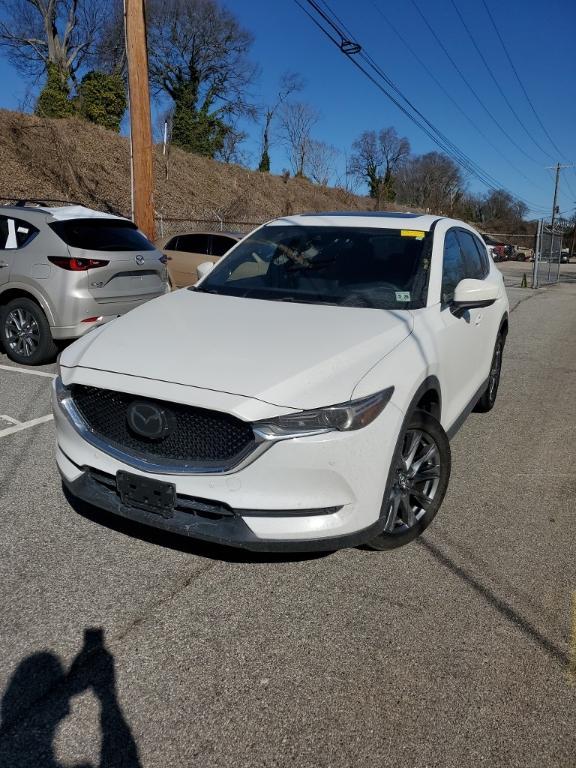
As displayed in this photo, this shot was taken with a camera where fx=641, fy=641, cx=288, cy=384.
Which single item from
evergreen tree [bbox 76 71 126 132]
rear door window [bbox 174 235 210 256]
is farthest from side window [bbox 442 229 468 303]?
evergreen tree [bbox 76 71 126 132]

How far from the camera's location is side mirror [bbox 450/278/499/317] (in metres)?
3.83

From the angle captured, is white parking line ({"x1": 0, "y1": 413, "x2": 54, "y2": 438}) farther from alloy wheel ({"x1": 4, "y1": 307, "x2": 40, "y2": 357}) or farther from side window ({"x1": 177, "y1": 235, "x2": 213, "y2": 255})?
side window ({"x1": 177, "y1": 235, "x2": 213, "y2": 255})

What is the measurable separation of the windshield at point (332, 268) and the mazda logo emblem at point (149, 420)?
139 cm

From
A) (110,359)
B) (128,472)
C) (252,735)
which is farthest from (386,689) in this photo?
(110,359)

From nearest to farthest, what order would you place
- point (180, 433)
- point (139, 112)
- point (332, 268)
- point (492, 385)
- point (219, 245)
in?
point (180, 433) < point (332, 268) < point (492, 385) < point (139, 112) < point (219, 245)

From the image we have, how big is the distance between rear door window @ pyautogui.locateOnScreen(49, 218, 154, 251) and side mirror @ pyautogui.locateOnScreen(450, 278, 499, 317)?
14.3 ft

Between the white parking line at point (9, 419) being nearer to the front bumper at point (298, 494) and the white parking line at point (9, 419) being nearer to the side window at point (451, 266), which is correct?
the front bumper at point (298, 494)

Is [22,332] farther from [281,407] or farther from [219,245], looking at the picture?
[219,245]

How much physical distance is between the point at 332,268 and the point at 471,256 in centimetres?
162

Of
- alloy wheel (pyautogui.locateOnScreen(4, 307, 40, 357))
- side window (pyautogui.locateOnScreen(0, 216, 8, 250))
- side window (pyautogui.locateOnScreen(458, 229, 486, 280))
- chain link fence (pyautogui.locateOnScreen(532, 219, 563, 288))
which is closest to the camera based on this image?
side window (pyautogui.locateOnScreen(458, 229, 486, 280))

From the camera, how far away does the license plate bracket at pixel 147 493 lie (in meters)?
2.76

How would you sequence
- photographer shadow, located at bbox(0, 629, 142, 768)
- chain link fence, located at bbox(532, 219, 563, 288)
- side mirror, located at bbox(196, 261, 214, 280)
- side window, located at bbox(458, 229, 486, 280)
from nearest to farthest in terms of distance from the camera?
photographer shadow, located at bbox(0, 629, 142, 768) < side mirror, located at bbox(196, 261, 214, 280) < side window, located at bbox(458, 229, 486, 280) < chain link fence, located at bbox(532, 219, 563, 288)

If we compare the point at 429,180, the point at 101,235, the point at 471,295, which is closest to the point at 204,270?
the point at 471,295

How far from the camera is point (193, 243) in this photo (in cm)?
1338
